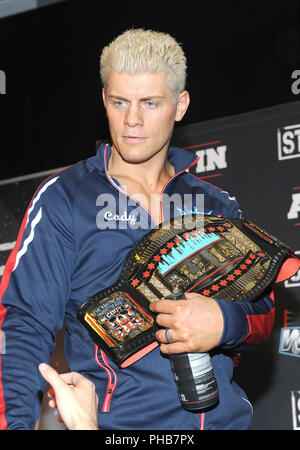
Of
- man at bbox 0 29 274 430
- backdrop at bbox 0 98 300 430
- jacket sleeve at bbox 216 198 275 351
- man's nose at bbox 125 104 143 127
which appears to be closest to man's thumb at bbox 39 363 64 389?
man at bbox 0 29 274 430

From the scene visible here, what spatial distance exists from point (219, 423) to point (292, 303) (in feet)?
3.86

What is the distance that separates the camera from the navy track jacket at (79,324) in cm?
116

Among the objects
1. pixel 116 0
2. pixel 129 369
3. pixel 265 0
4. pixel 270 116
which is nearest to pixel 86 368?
pixel 129 369

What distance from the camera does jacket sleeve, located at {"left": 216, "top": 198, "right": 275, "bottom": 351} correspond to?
3.88 ft

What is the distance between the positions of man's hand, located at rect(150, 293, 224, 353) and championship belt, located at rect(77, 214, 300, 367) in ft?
0.23

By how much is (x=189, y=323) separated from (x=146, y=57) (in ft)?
2.21

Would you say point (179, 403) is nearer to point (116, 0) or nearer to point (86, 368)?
point (86, 368)

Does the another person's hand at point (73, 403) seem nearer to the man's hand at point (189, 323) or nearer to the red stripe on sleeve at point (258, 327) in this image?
the man's hand at point (189, 323)

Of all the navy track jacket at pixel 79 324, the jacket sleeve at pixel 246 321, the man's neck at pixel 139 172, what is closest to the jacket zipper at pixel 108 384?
the navy track jacket at pixel 79 324

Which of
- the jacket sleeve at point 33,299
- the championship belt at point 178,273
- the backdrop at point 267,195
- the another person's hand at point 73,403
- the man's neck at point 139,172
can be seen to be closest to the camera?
the another person's hand at point 73,403

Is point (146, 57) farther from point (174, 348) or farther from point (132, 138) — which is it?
point (174, 348)

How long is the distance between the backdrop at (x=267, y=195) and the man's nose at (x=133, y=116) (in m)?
1.16

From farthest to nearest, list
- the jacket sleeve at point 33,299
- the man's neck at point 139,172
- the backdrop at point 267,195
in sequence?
the backdrop at point 267,195
the man's neck at point 139,172
the jacket sleeve at point 33,299

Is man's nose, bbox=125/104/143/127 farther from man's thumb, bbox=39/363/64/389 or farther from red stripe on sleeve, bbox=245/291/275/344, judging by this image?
man's thumb, bbox=39/363/64/389
